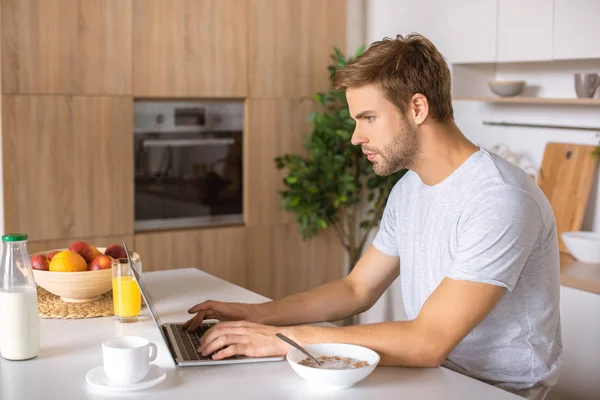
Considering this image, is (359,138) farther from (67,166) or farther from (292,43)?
(292,43)

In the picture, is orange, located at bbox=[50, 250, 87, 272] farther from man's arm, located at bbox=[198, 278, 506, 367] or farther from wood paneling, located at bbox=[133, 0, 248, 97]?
wood paneling, located at bbox=[133, 0, 248, 97]

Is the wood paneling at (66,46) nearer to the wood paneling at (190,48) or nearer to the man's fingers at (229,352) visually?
the wood paneling at (190,48)

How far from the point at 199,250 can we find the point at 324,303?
2.35 metres

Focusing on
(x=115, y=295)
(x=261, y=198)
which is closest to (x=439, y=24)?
(x=261, y=198)

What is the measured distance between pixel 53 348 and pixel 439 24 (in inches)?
117

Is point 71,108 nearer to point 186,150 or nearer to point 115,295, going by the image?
point 186,150

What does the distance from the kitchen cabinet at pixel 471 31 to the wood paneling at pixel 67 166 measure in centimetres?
166

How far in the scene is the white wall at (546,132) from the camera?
3.25 metres

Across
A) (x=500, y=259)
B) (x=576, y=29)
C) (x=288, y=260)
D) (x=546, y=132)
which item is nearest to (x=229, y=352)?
(x=500, y=259)

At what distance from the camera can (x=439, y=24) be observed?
4281 mm

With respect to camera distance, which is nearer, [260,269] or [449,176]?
[449,176]

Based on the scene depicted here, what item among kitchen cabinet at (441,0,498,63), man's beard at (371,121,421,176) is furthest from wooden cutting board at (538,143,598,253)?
man's beard at (371,121,421,176)

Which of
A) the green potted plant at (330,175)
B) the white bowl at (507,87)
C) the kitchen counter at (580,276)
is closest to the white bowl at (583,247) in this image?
the kitchen counter at (580,276)

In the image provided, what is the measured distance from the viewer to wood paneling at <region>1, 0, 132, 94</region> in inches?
152
